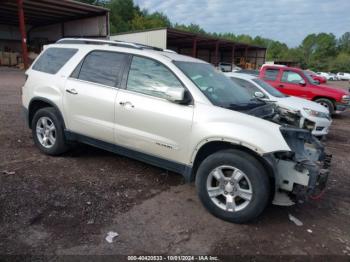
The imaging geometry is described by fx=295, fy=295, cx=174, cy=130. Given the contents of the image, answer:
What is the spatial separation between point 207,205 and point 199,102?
1.22m

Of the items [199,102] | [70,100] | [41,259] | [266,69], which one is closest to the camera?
[41,259]

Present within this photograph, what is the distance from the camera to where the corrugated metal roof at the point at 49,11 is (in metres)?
20.5

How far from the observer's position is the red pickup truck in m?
10.6

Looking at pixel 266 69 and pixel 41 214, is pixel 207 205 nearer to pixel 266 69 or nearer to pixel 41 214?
pixel 41 214

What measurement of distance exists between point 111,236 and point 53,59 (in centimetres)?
331

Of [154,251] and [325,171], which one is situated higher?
[325,171]

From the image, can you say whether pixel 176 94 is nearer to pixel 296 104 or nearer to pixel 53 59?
pixel 53 59

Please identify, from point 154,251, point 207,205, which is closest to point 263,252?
point 207,205

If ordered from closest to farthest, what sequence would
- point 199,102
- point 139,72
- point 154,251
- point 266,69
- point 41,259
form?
point 41,259
point 154,251
point 199,102
point 139,72
point 266,69

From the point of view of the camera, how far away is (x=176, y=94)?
3.46 m

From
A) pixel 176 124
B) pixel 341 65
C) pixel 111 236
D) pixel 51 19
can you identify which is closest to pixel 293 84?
pixel 176 124

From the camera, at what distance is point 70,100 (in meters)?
4.47

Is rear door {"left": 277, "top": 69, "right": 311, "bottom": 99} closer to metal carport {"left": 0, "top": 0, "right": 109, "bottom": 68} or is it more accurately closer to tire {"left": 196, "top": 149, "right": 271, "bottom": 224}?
tire {"left": 196, "top": 149, "right": 271, "bottom": 224}

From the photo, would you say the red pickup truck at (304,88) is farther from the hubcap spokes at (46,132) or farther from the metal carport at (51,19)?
the metal carport at (51,19)
